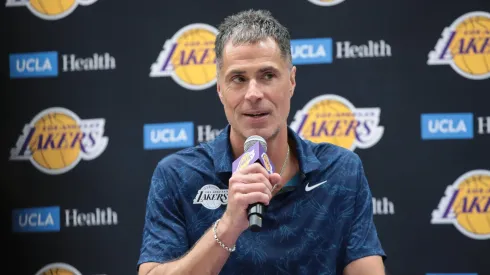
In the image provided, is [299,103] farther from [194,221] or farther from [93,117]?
[194,221]

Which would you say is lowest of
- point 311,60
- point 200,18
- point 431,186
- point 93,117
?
point 431,186

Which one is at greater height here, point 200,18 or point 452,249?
point 200,18

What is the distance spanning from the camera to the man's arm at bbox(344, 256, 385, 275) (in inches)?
71.7

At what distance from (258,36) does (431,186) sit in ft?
6.04

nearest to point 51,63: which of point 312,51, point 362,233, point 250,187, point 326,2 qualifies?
point 312,51

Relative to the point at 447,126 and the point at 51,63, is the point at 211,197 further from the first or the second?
the point at 51,63

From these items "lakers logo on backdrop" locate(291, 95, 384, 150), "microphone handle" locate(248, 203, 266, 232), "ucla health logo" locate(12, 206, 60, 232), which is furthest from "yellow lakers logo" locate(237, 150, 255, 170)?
"ucla health logo" locate(12, 206, 60, 232)

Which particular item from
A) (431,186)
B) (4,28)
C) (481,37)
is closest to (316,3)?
(481,37)

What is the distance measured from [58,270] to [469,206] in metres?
2.41

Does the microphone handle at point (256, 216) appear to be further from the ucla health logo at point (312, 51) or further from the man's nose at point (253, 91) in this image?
the ucla health logo at point (312, 51)

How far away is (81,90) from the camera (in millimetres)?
3525

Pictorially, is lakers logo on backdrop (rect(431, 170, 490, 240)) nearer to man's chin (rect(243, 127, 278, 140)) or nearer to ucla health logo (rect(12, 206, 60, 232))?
man's chin (rect(243, 127, 278, 140))

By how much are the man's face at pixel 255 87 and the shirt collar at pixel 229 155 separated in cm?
13

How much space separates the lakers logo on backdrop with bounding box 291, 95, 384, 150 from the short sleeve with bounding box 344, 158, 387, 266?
1365 mm
